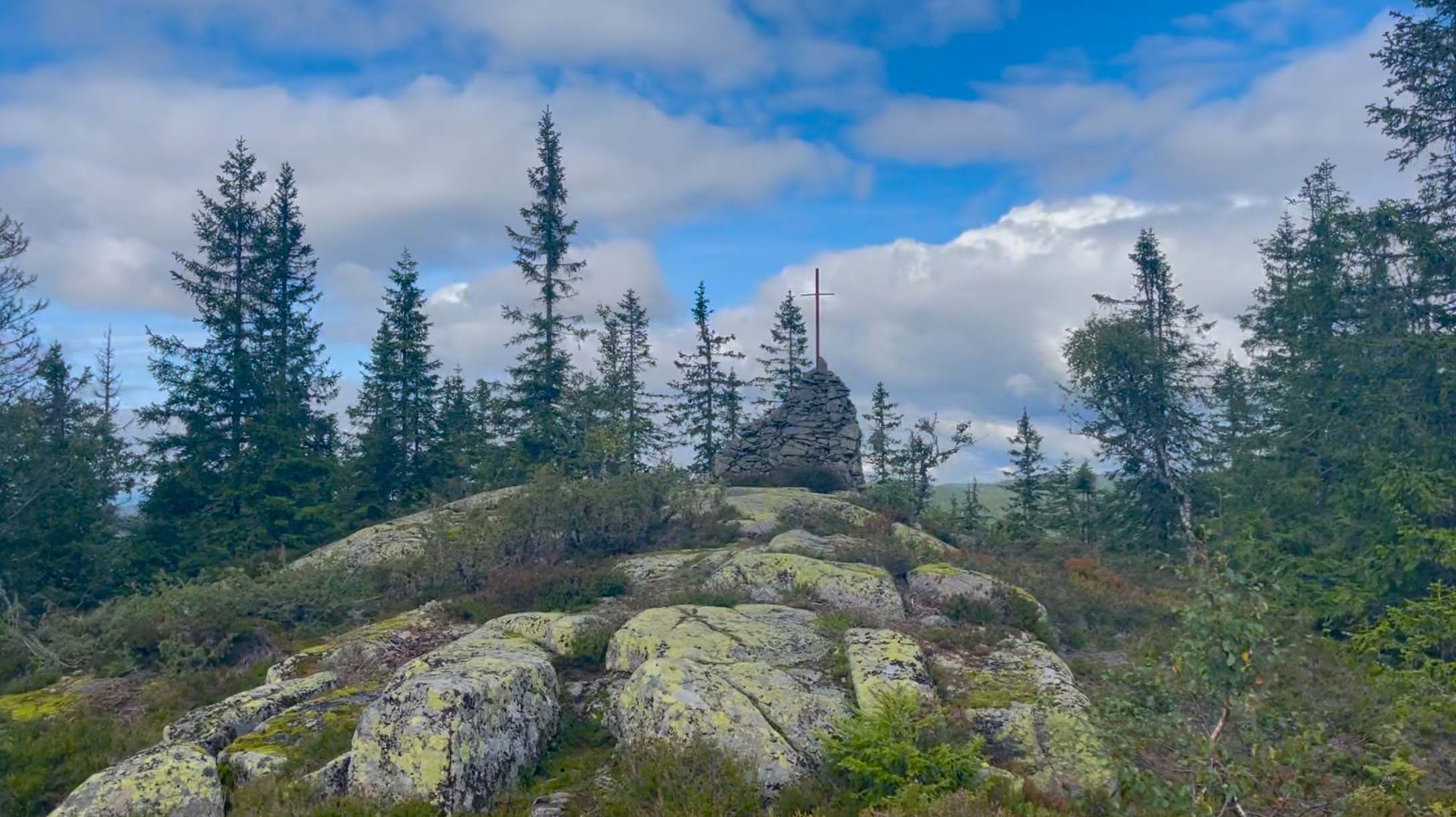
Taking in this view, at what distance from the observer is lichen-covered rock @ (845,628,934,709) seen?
10016mm

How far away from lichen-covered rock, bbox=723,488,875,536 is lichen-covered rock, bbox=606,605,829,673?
25.5ft

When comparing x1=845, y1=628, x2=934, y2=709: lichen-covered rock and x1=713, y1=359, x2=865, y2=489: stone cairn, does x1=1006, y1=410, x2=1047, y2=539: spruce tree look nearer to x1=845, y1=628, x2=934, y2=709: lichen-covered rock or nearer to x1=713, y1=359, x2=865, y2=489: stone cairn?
x1=713, y1=359, x2=865, y2=489: stone cairn

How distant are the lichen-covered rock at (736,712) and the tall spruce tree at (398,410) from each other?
85.7ft

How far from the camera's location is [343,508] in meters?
31.9

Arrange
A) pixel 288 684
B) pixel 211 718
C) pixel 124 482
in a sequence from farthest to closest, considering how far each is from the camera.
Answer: pixel 124 482, pixel 288 684, pixel 211 718

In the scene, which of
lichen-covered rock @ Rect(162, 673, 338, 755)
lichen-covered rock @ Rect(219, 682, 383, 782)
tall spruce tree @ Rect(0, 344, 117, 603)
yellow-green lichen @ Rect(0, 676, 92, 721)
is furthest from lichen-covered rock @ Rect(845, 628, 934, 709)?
tall spruce tree @ Rect(0, 344, 117, 603)

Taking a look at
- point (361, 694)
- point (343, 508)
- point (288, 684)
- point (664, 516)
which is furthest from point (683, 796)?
point (343, 508)

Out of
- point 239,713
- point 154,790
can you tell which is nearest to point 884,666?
point 154,790

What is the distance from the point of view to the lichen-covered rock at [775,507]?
833 inches

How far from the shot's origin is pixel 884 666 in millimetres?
10570

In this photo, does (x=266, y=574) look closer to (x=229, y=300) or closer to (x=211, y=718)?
(x=211, y=718)

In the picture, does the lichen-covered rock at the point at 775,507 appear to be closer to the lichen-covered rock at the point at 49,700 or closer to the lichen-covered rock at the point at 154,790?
the lichen-covered rock at the point at 154,790

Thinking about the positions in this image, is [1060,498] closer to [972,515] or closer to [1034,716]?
[972,515]

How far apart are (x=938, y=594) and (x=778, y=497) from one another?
10.3m
